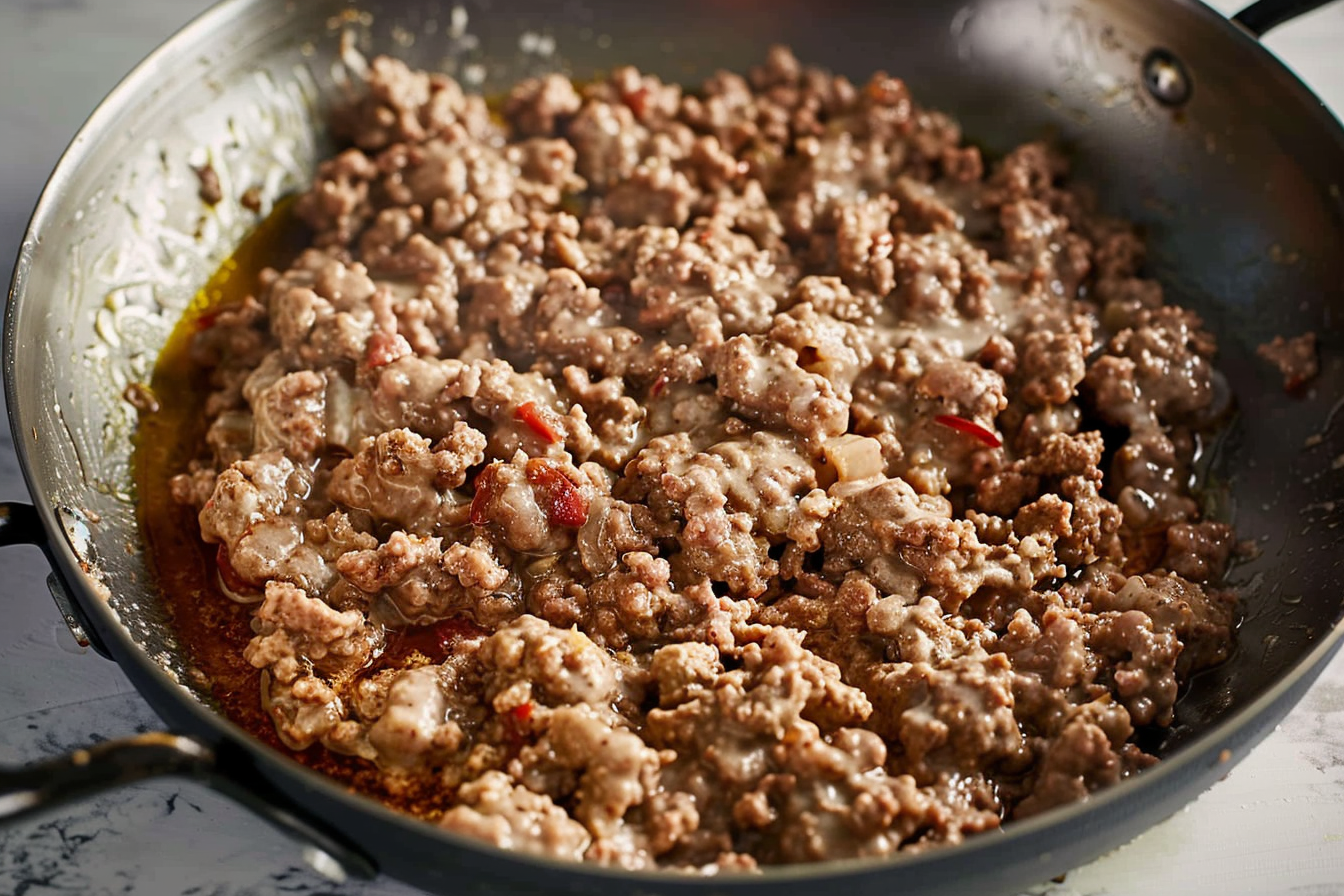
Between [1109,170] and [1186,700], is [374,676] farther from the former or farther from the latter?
[1109,170]

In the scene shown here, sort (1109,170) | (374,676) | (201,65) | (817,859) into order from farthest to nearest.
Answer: (1109,170) < (201,65) < (374,676) < (817,859)

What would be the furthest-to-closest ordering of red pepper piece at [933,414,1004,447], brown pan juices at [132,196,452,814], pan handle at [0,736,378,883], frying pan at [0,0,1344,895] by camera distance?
red pepper piece at [933,414,1004,447], brown pan juices at [132,196,452,814], frying pan at [0,0,1344,895], pan handle at [0,736,378,883]

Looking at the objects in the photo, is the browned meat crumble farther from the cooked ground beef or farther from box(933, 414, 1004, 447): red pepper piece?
box(933, 414, 1004, 447): red pepper piece

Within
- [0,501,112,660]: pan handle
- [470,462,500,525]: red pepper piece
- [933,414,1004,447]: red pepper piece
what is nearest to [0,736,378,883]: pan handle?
[0,501,112,660]: pan handle

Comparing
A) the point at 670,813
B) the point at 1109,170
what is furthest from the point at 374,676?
the point at 1109,170

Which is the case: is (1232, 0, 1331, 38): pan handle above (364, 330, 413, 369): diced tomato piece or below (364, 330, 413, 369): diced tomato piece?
above

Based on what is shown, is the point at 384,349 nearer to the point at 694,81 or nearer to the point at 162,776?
the point at 162,776

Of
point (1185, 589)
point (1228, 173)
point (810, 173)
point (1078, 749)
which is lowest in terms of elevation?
point (1078, 749)
